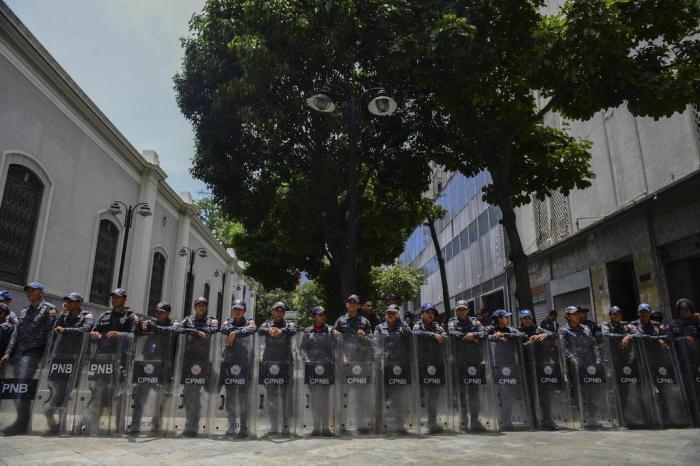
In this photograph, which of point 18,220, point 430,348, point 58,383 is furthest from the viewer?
point 18,220

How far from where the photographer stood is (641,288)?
532 inches

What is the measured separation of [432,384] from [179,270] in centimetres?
2037

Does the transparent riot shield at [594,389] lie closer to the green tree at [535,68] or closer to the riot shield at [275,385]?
the green tree at [535,68]

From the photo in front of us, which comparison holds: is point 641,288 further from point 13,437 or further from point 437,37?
point 13,437

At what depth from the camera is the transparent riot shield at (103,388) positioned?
21.9 ft

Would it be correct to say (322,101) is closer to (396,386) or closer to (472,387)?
(396,386)

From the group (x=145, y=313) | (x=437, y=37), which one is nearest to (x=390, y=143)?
(x=437, y=37)

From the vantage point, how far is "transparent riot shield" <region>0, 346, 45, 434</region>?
653 centimetres

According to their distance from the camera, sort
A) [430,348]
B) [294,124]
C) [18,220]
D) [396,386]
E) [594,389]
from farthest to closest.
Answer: [294,124], [18,220], [594,389], [430,348], [396,386]

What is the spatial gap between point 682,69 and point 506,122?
11.0 ft

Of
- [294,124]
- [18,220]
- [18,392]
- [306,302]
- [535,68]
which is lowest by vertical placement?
[18,392]

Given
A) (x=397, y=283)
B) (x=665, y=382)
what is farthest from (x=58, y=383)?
(x=397, y=283)

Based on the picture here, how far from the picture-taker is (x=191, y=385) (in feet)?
22.8

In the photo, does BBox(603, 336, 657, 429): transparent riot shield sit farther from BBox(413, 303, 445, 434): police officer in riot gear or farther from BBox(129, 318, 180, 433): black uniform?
BBox(129, 318, 180, 433): black uniform
